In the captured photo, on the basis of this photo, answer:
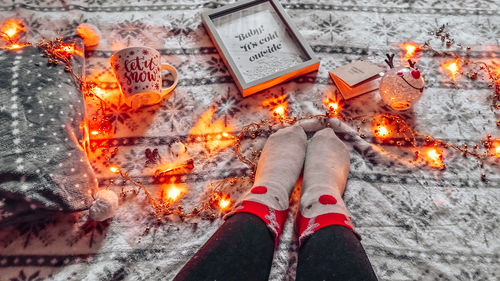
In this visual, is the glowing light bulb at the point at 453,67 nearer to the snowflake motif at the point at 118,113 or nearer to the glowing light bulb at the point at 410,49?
the glowing light bulb at the point at 410,49

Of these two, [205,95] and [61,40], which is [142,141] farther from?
[61,40]

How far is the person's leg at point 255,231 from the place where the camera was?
0.73 metres

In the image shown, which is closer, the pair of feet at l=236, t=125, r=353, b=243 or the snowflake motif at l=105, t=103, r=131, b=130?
the pair of feet at l=236, t=125, r=353, b=243

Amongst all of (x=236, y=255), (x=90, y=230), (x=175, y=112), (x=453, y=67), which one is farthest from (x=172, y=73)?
(x=453, y=67)

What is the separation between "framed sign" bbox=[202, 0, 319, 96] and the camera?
1094 millimetres

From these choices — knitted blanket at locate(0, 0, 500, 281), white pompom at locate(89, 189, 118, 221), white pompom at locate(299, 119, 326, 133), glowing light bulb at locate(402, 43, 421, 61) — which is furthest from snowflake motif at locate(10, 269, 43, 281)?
glowing light bulb at locate(402, 43, 421, 61)

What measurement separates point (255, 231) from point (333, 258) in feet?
0.53

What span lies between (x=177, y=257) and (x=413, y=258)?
55cm

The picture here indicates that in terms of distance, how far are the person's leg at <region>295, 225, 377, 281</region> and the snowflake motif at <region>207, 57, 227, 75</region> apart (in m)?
0.59

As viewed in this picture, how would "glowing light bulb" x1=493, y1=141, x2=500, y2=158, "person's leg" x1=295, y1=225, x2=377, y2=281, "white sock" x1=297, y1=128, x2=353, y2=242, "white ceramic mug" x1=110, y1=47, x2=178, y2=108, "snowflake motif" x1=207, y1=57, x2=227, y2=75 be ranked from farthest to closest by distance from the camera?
"snowflake motif" x1=207, y1=57, x2=227, y2=75 < "glowing light bulb" x1=493, y1=141, x2=500, y2=158 < "white ceramic mug" x1=110, y1=47, x2=178, y2=108 < "white sock" x1=297, y1=128, x2=353, y2=242 < "person's leg" x1=295, y1=225, x2=377, y2=281

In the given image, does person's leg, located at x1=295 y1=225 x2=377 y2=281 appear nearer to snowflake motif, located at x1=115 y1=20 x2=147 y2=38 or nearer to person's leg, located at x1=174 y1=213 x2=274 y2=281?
person's leg, located at x1=174 y1=213 x2=274 y2=281

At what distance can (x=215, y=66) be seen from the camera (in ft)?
3.81

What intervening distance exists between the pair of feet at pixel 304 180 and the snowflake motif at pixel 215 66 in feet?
0.89

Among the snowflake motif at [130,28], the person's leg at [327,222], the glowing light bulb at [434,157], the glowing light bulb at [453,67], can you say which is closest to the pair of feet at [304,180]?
the person's leg at [327,222]
